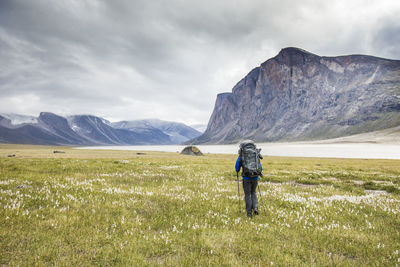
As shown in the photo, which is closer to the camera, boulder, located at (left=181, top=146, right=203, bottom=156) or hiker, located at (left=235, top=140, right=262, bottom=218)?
hiker, located at (left=235, top=140, right=262, bottom=218)

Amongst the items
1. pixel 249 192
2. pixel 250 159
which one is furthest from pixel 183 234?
pixel 250 159

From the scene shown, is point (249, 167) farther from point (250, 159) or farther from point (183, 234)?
point (183, 234)

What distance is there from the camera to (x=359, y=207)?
8.62 m

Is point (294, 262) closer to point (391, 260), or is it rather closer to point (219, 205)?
point (391, 260)

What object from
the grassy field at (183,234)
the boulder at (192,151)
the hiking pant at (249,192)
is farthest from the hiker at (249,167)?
the boulder at (192,151)

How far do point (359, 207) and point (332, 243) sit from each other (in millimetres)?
4663

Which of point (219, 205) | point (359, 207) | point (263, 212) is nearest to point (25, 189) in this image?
point (219, 205)

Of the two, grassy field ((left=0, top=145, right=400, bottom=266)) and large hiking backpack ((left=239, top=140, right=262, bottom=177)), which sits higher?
large hiking backpack ((left=239, top=140, right=262, bottom=177))

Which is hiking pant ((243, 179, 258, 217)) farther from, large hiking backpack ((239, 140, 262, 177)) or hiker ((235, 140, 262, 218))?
large hiking backpack ((239, 140, 262, 177))

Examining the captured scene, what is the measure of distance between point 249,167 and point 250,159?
30cm

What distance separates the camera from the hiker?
7235mm

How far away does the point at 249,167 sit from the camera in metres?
7.23

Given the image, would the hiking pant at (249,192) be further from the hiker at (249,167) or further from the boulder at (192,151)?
the boulder at (192,151)

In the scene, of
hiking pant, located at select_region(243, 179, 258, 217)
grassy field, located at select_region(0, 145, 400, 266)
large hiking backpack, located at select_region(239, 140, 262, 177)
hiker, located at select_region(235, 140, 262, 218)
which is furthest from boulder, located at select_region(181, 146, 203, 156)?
large hiking backpack, located at select_region(239, 140, 262, 177)
